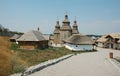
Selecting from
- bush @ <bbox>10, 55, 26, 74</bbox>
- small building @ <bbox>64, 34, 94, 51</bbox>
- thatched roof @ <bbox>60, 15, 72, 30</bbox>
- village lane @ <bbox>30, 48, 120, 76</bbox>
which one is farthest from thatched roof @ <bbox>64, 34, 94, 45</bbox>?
bush @ <bbox>10, 55, 26, 74</bbox>

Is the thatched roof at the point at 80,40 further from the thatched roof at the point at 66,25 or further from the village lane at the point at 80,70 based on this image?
the village lane at the point at 80,70

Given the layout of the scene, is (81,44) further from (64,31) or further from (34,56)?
(34,56)

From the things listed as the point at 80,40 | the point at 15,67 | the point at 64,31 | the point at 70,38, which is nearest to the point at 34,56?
the point at 15,67

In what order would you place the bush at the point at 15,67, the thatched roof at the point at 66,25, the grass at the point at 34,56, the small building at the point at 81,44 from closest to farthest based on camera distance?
the bush at the point at 15,67 → the grass at the point at 34,56 → the small building at the point at 81,44 → the thatched roof at the point at 66,25

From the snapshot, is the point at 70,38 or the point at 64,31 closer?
the point at 70,38

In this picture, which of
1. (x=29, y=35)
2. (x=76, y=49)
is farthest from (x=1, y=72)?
(x=76, y=49)

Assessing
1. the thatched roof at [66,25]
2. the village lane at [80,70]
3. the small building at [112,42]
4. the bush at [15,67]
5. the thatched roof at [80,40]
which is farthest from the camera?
the thatched roof at [66,25]

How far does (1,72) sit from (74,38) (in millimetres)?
47751

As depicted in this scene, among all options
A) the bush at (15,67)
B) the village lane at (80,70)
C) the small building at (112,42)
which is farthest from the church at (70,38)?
the bush at (15,67)

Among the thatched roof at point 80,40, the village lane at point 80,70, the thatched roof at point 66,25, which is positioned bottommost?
the village lane at point 80,70

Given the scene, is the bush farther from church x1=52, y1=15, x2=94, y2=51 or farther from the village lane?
church x1=52, y1=15, x2=94, y2=51

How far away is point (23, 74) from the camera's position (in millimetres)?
16500

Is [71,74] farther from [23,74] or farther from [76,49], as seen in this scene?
[76,49]

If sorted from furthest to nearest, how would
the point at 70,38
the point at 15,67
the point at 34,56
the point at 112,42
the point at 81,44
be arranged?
the point at 112,42, the point at 70,38, the point at 81,44, the point at 34,56, the point at 15,67
